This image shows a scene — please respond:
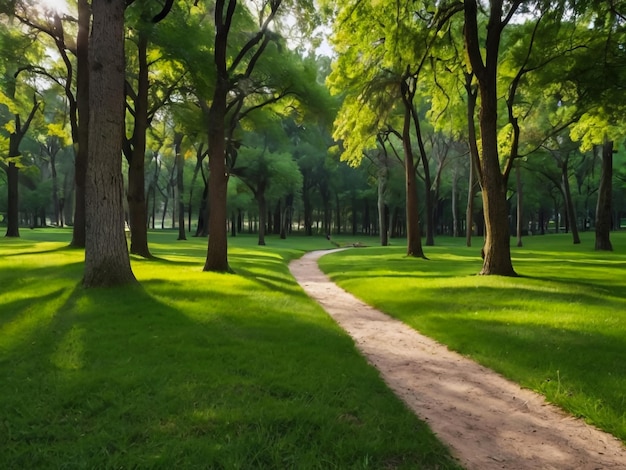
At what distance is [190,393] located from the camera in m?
4.29

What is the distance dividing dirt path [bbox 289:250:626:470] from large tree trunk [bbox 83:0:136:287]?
548cm

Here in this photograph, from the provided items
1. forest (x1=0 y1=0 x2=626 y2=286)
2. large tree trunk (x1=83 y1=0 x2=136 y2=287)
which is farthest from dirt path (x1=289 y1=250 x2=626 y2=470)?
forest (x1=0 y1=0 x2=626 y2=286)

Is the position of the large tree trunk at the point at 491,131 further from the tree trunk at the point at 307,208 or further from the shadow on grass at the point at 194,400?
the tree trunk at the point at 307,208

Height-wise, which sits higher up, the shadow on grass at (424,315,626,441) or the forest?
the forest

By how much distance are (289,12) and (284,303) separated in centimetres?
1090

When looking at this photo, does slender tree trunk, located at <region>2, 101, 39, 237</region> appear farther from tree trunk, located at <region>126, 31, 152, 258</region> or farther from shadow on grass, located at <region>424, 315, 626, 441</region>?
shadow on grass, located at <region>424, 315, 626, 441</region>

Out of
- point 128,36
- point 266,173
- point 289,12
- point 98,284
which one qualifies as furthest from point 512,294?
point 266,173

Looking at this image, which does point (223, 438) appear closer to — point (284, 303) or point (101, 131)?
point (284, 303)

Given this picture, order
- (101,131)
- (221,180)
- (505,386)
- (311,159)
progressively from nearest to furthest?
(505,386) < (101,131) < (221,180) < (311,159)

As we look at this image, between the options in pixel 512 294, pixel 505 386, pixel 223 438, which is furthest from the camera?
pixel 512 294

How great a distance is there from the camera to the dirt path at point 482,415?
3.49 m

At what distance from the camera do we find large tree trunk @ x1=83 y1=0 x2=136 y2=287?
8.84 m

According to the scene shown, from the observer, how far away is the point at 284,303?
9344mm

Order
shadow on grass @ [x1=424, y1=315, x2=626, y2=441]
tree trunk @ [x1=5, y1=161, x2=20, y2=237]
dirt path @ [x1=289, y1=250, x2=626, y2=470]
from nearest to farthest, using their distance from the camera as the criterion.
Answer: dirt path @ [x1=289, y1=250, x2=626, y2=470] < shadow on grass @ [x1=424, y1=315, x2=626, y2=441] < tree trunk @ [x1=5, y1=161, x2=20, y2=237]
